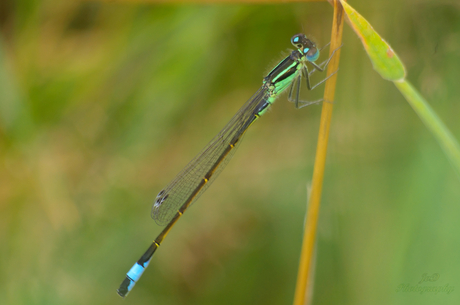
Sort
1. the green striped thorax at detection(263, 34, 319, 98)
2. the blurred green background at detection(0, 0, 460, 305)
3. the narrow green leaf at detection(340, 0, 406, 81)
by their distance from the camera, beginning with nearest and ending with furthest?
the narrow green leaf at detection(340, 0, 406, 81)
the blurred green background at detection(0, 0, 460, 305)
the green striped thorax at detection(263, 34, 319, 98)

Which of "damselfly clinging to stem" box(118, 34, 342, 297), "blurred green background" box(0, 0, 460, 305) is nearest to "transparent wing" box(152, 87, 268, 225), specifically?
"damselfly clinging to stem" box(118, 34, 342, 297)

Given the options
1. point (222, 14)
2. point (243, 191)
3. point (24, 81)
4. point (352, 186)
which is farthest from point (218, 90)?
point (24, 81)

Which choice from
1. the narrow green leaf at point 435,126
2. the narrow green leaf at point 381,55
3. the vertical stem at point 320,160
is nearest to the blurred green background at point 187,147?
the vertical stem at point 320,160

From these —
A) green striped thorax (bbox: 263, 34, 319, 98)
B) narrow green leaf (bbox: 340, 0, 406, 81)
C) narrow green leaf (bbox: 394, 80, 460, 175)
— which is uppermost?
green striped thorax (bbox: 263, 34, 319, 98)

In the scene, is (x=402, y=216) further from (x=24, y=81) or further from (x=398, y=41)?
(x=24, y=81)

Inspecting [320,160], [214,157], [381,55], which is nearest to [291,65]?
[214,157]

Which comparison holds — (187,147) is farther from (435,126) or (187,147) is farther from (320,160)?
(435,126)

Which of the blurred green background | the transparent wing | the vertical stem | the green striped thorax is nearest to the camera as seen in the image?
the vertical stem

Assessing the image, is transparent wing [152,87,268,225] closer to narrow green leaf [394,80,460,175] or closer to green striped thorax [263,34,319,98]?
green striped thorax [263,34,319,98]

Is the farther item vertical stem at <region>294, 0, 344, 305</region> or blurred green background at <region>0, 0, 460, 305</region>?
blurred green background at <region>0, 0, 460, 305</region>
